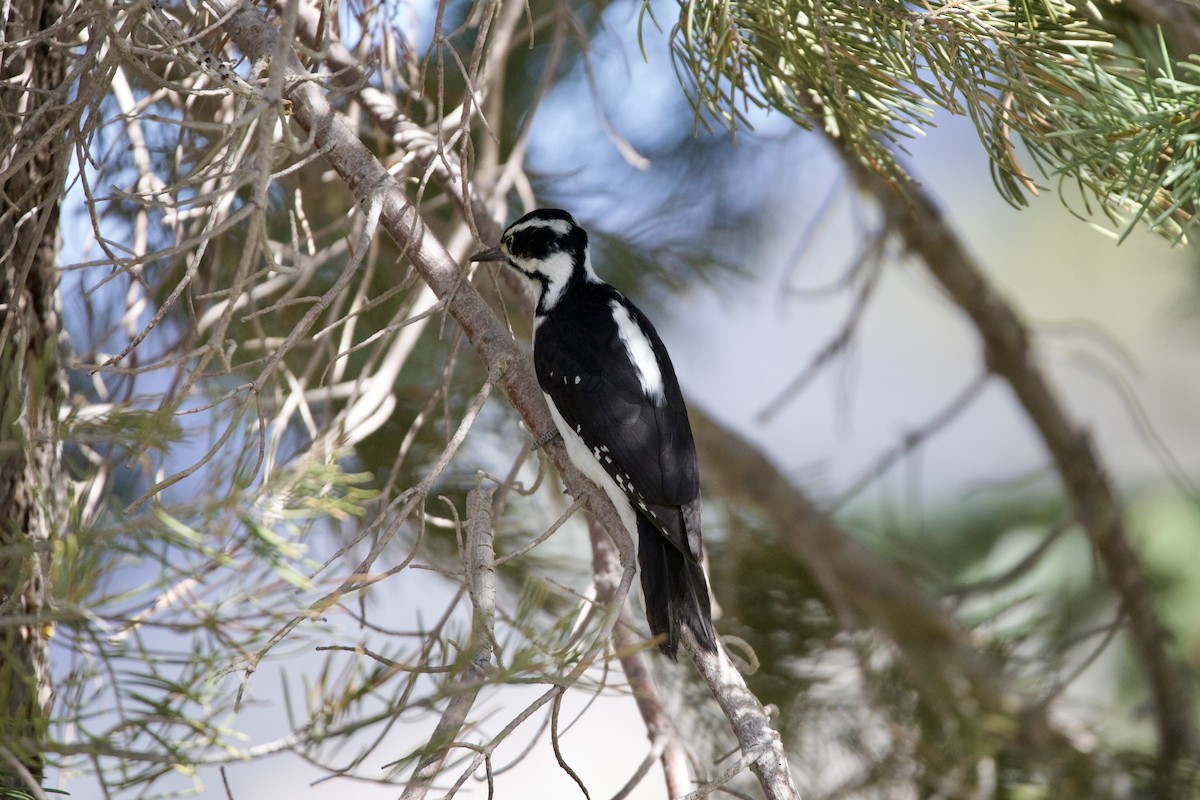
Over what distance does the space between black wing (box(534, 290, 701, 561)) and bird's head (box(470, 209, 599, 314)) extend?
15 cm

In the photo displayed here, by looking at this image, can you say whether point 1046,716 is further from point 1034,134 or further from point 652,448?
point 1034,134

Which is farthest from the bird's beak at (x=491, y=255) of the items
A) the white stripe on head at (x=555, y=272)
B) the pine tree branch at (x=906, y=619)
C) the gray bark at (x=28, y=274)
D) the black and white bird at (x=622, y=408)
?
the pine tree branch at (x=906, y=619)

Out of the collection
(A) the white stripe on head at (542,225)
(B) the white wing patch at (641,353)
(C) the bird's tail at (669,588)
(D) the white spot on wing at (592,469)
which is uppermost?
(A) the white stripe on head at (542,225)

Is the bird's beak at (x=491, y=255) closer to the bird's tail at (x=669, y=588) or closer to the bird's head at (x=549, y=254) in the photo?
the bird's head at (x=549, y=254)

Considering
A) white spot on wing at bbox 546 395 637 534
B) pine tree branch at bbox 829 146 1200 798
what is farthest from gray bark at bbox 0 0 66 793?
pine tree branch at bbox 829 146 1200 798

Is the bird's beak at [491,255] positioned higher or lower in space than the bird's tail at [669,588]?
higher

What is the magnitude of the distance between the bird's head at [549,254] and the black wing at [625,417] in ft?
0.51

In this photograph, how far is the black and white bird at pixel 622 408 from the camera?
1458 mm

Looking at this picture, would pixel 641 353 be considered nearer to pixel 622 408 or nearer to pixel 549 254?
pixel 622 408

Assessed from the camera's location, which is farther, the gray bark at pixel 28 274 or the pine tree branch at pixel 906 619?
the pine tree branch at pixel 906 619

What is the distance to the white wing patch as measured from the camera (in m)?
1.69

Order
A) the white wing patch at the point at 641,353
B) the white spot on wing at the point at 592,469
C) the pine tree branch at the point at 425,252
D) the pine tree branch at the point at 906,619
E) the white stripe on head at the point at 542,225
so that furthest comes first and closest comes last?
the pine tree branch at the point at 906,619 → the white stripe on head at the point at 542,225 → the white wing patch at the point at 641,353 → the white spot on wing at the point at 592,469 → the pine tree branch at the point at 425,252

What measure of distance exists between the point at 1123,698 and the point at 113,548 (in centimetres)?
334

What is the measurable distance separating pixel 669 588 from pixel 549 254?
75 cm
